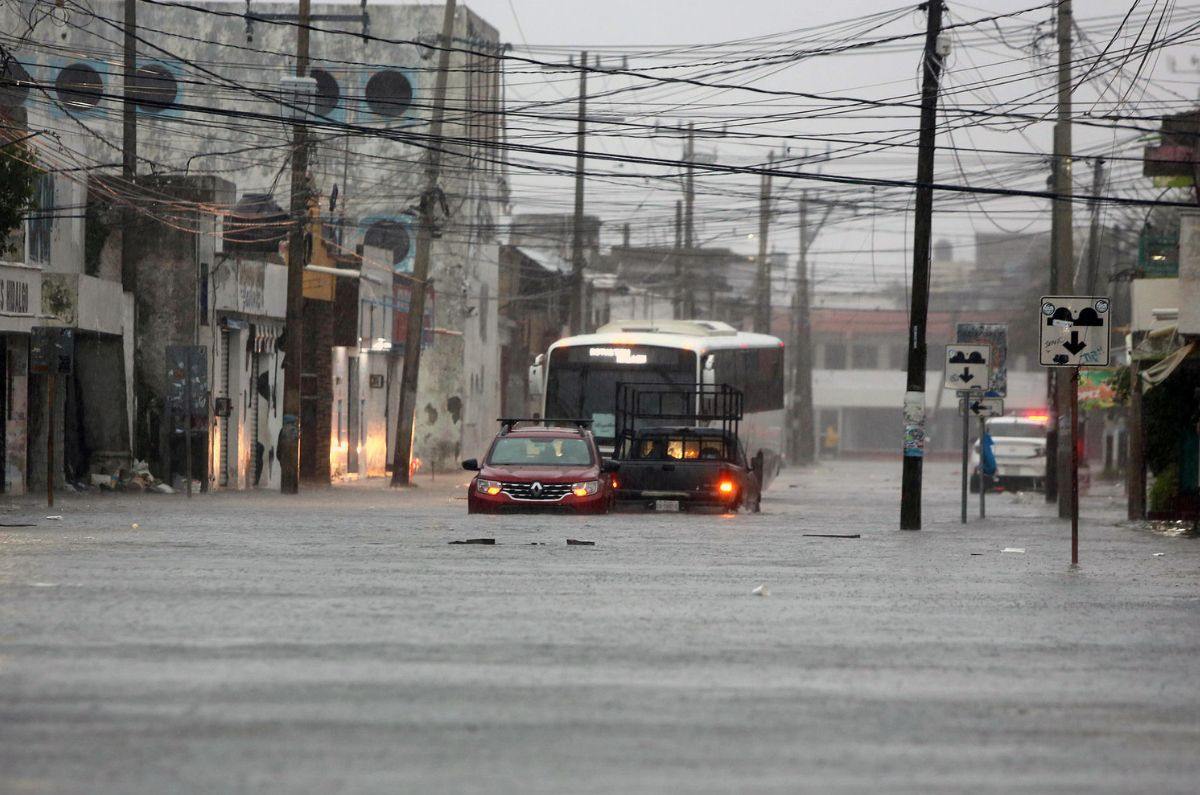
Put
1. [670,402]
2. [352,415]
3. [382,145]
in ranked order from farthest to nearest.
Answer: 1. [382,145]
2. [352,415]
3. [670,402]

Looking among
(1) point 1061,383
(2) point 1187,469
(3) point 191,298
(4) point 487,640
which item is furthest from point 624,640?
Result: (3) point 191,298

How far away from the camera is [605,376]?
41156 millimetres

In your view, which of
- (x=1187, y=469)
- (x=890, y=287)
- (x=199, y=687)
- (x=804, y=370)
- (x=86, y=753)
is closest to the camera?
(x=86, y=753)

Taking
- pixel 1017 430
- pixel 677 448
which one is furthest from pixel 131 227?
pixel 1017 430

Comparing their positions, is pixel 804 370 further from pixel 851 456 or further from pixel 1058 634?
pixel 1058 634

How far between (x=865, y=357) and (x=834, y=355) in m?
1.91

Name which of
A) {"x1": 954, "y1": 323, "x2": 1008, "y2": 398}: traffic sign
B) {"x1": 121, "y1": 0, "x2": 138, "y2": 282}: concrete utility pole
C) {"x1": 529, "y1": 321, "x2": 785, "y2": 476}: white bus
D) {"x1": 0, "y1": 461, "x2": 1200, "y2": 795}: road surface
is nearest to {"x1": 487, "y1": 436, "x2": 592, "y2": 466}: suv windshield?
{"x1": 954, "y1": 323, "x2": 1008, "y2": 398}: traffic sign

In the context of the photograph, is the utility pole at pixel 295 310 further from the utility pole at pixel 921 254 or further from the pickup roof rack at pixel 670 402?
the utility pole at pixel 921 254

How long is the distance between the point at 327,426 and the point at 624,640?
1525 inches

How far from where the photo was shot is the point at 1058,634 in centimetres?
1381

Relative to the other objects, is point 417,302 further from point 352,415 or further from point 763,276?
point 763,276

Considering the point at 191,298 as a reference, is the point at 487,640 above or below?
below

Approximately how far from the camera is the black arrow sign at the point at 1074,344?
2225 centimetres

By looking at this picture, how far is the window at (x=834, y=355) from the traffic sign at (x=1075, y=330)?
10246 cm
